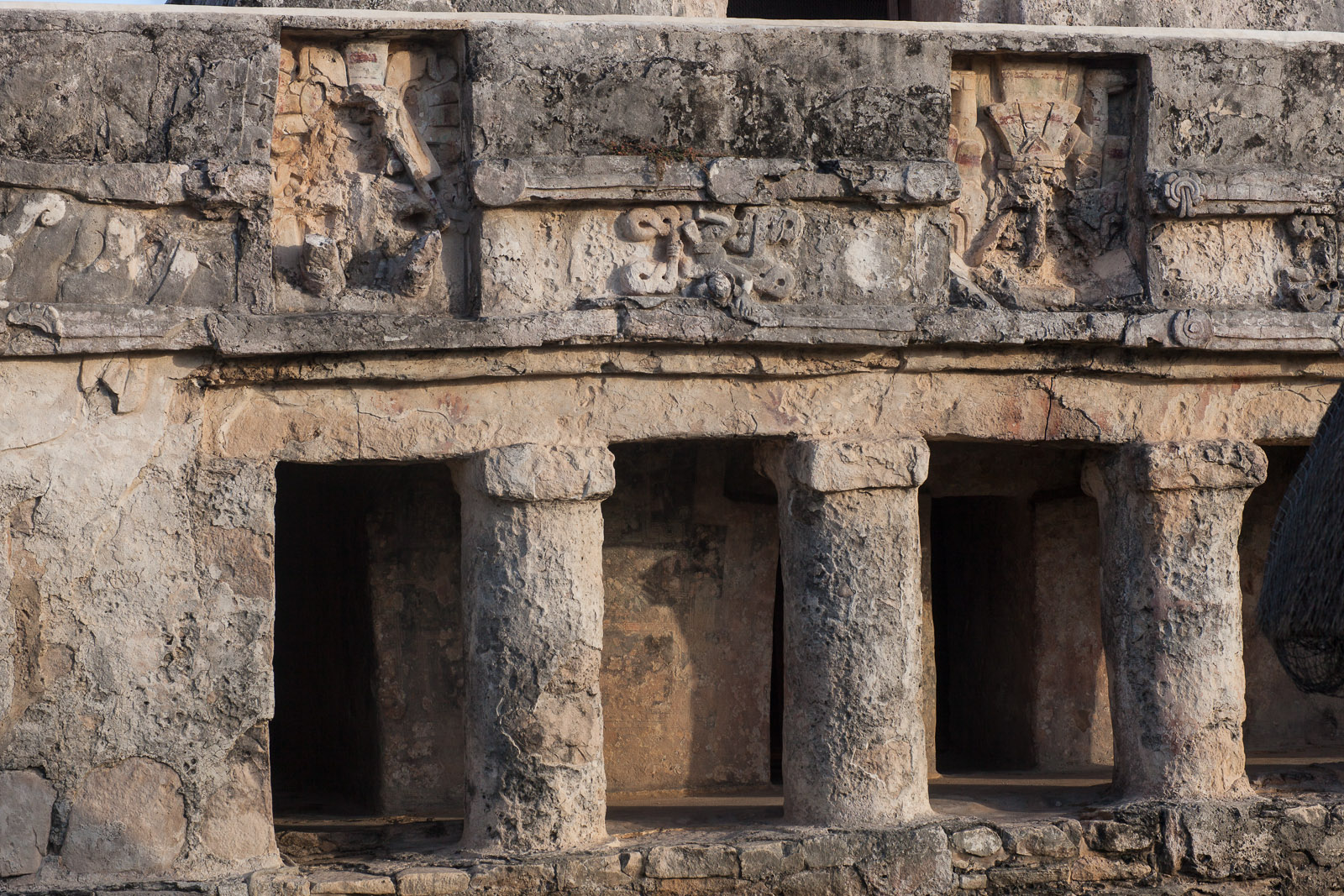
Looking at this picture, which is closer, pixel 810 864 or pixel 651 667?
pixel 810 864

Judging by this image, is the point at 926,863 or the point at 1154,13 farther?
the point at 1154,13

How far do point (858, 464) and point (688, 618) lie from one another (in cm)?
155

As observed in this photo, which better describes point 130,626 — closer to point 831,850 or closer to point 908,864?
point 831,850

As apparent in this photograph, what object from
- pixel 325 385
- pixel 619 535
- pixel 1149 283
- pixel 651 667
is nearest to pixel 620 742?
pixel 651 667

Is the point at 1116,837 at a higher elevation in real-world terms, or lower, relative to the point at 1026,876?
higher

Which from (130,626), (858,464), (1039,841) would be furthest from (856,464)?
(130,626)

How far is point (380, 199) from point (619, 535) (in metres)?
2.14

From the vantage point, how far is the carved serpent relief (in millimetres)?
6105

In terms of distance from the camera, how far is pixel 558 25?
6047mm

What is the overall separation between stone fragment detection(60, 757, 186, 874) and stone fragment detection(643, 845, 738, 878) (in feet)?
5.54

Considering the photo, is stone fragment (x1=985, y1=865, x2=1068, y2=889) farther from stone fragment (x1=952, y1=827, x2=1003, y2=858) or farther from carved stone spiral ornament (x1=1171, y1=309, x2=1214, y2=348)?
carved stone spiral ornament (x1=1171, y1=309, x2=1214, y2=348)

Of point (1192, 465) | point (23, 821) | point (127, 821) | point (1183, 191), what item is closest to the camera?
point (23, 821)

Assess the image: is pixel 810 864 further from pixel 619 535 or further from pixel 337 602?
pixel 337 602

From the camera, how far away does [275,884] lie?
5.66 meters
